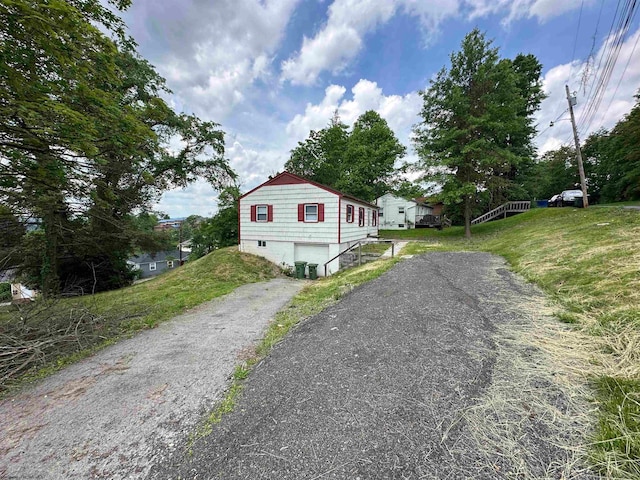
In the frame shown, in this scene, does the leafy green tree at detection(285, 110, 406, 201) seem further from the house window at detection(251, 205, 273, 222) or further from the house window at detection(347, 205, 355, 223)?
the house window at detection(251, 205, 273, 222)

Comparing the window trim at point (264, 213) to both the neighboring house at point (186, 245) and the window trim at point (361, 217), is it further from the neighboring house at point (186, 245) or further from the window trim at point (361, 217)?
the neighboring house at point (186, 245)

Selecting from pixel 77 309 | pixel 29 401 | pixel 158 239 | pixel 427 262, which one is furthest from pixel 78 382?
pixel 158 239

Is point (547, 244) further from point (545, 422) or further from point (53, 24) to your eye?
point (53, 24)

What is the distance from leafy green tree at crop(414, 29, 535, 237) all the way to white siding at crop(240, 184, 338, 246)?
8.51 meters

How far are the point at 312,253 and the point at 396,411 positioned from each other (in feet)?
36.3

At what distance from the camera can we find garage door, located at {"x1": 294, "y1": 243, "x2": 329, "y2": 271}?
12827 mm

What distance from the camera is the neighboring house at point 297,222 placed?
1238cm

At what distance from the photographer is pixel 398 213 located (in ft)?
102

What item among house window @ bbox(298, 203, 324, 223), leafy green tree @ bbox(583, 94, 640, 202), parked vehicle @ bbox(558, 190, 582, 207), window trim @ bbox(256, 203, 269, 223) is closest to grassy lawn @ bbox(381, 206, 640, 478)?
house window @ bbox(298, 203, 324, 223)

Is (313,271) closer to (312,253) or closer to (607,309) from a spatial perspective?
(312,253)

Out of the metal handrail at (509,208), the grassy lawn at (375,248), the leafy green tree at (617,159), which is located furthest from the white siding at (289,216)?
the leafy green tree at (617,159)

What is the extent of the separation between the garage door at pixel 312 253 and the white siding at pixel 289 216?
0.45m

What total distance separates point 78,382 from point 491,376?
5.05 metres

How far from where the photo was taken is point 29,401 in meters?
2.91
